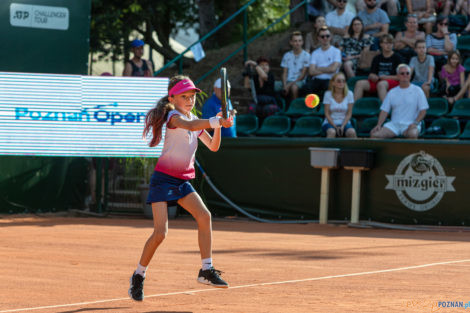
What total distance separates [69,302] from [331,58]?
1069 centimetres

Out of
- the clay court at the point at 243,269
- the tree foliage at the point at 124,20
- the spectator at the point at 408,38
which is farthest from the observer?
the tree foliage at the point at 124,20

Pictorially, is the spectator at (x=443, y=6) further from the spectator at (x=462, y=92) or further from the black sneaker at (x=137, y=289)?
the black sneaker at (x=137, y=289)

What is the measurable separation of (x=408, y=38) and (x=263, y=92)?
3.08 metres

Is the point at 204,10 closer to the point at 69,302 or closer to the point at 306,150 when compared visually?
the point at 306,150

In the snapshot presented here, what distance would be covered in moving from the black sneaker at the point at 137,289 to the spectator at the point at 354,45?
10.8 m

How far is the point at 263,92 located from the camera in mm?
16547

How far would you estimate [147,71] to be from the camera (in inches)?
617

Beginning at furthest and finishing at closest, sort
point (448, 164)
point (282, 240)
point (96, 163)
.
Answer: point (96, 163)
point (448, 164)
point (282, 240)

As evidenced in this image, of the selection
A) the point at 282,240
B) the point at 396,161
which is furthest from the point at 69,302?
the point at 396,161

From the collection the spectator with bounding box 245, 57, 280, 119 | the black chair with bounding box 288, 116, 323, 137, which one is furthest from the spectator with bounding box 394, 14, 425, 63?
the spectator with bounding box 245, 57, 280, 119

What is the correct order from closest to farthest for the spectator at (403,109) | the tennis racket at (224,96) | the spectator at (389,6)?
the tennis racket at (224,96) → the spectator at (403,109) → the spectator at (389,6)

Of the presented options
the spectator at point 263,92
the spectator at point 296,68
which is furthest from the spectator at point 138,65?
the spectator at point 296,68

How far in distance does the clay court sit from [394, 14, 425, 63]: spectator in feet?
14.5

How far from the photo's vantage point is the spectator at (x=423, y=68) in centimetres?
1510
